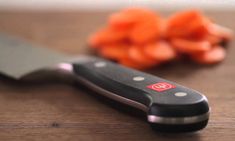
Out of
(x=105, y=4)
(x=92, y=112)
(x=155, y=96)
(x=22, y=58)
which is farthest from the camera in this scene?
(x=105, y=4)

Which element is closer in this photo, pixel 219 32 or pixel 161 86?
pixel 161 86

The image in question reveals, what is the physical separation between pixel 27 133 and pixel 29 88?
19cm

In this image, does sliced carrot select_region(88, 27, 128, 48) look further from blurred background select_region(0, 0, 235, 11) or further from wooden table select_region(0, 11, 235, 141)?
blurred background select_region(0, 0, 235, 11)

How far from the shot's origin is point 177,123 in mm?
666

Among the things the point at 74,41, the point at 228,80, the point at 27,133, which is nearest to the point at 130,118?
the point at 27,133

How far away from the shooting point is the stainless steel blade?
0.92 meters

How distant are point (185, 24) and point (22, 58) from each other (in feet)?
1.18

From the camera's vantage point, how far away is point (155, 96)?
27.5 inches

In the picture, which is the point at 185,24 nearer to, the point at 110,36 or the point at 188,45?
the point at 188,45

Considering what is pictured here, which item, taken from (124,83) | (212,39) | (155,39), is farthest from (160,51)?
(124,83)

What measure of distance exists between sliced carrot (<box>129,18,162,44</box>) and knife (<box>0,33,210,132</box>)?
13cm

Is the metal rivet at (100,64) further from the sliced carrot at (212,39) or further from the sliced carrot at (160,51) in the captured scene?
the sliced carrot at (212,39)

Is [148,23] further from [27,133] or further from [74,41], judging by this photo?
[27,133]

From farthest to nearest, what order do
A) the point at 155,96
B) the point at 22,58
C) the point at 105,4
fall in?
the point at 105,4
the point at 22,58
the point at 155,96
